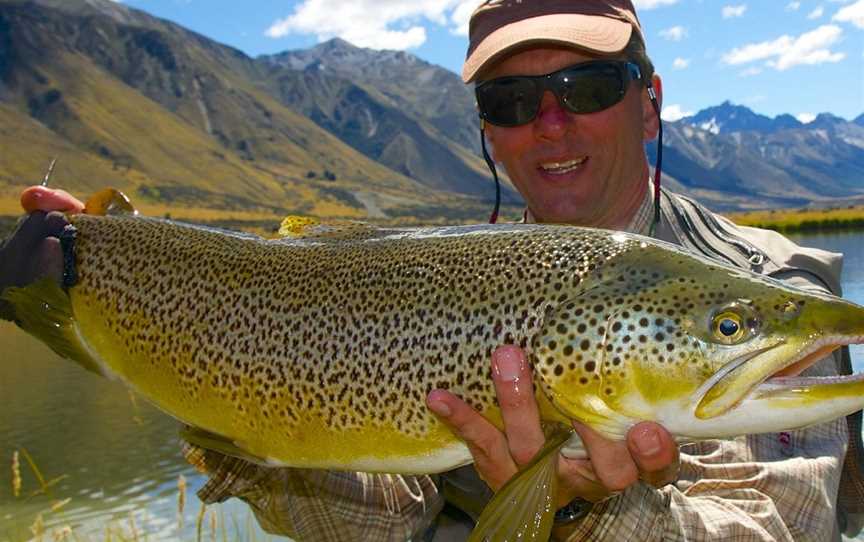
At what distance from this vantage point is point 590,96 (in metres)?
4.29

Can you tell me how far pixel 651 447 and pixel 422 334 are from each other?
34.8 inches

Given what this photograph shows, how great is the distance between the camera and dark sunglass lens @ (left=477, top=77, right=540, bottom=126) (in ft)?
14.3

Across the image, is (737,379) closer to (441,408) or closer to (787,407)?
(787,407)

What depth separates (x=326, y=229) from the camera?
362cm

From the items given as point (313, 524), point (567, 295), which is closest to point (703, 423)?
point (567, 295)

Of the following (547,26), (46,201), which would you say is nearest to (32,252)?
(46,201)

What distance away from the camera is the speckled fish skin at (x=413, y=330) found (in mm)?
2592

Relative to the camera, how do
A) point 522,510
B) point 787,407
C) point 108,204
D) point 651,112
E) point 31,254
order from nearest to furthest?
point 787,407
point 522,510
point 31,254
point 108,204
point 651,112

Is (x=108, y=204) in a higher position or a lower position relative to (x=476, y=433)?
higher

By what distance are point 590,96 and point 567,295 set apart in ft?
5.86

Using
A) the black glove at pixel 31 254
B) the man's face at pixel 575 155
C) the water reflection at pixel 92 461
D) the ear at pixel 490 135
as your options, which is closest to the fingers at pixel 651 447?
the man's face at pixel 575 155

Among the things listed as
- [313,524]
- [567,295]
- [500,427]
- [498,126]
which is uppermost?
[498,126]

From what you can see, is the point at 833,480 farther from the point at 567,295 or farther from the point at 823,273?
the point at 567,295

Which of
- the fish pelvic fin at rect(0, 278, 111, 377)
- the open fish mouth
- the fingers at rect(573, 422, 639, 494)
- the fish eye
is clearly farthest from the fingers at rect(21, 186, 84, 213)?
the open fish mouth
